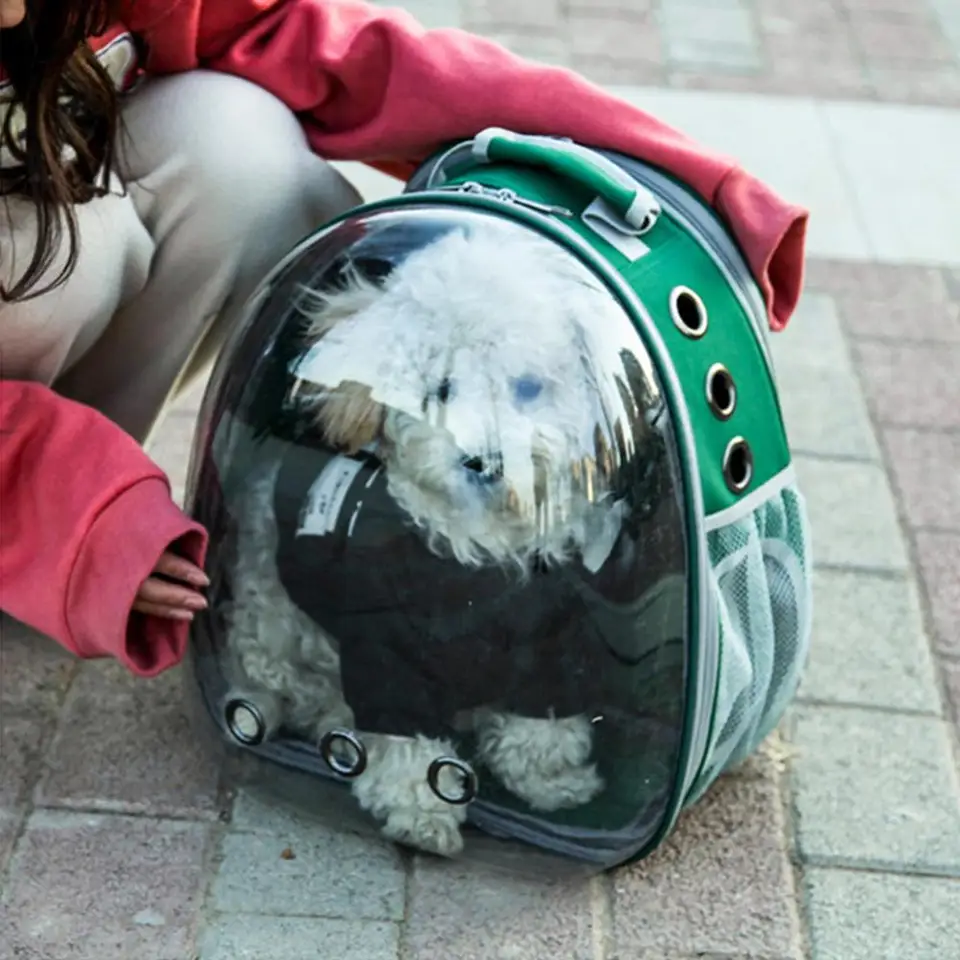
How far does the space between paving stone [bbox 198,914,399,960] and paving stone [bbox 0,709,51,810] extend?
0.25 metres

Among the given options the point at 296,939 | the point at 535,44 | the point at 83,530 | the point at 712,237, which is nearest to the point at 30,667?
the point at 83,530

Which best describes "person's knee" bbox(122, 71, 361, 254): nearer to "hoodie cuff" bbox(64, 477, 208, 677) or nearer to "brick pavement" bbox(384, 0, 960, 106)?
"hoodie cuff" bbox(64, 477, 208, 677)

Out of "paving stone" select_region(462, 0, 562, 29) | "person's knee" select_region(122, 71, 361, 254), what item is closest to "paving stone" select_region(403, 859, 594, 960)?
"person's knee" select_region(122, 71, 361, 254)

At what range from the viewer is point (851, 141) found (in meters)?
3.02

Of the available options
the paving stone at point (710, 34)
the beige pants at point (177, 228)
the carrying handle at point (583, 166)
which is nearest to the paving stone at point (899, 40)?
the paving stone at point (710, 34)

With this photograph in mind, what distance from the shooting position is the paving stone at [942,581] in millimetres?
1712

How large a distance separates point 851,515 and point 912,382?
1.28 feet

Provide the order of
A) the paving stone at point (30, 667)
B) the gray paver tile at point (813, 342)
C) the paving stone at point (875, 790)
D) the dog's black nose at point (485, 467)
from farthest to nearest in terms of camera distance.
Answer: the gray paver tile at point (813, 342) < the paving stone at point (30, 667) < the paving stone at point (875, 790) < the dog's black nose at point (485, 467)

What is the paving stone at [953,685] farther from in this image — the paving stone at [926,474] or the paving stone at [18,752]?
the paving stone at [18,752]

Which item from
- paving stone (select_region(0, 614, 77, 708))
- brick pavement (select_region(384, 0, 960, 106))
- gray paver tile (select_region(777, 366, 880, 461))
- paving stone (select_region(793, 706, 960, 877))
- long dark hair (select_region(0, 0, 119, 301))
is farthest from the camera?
brick pavement (select_region(384, 0, 960, 106))

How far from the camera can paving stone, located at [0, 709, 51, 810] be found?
1.42m

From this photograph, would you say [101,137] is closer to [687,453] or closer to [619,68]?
[687,453]

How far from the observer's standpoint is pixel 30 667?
5.16 ft

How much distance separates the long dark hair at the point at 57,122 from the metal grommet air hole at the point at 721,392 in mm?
573
